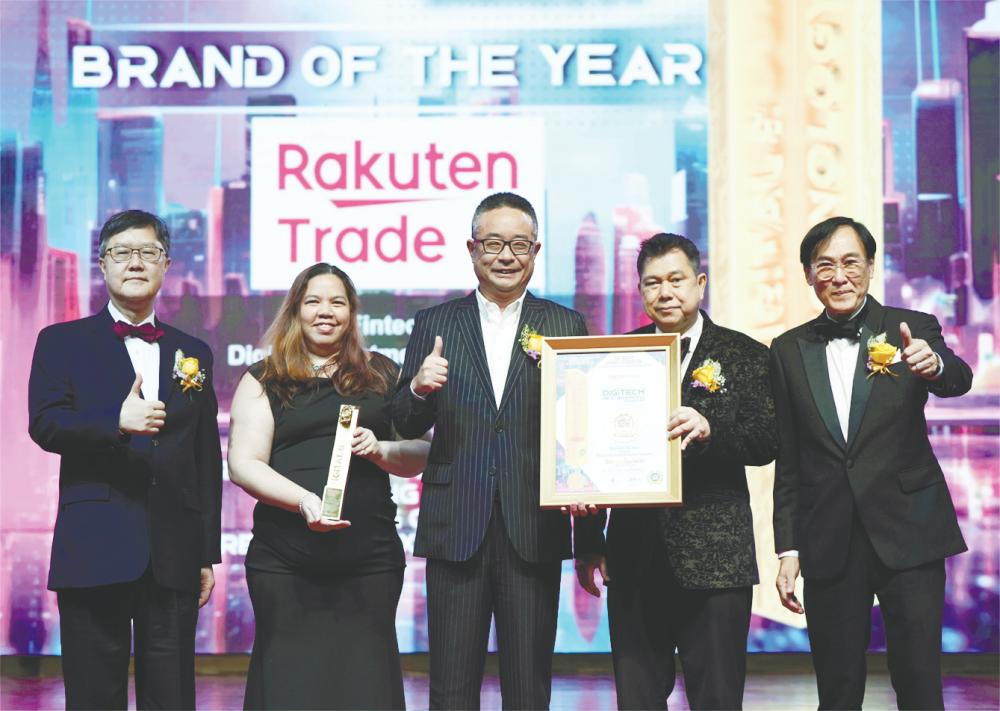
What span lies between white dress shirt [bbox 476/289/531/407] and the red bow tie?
870 millimetres

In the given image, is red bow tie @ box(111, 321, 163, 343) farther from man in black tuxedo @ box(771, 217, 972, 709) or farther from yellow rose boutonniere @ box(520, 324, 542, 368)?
man in black tuxedo @ box(771, 217, 972, 709)

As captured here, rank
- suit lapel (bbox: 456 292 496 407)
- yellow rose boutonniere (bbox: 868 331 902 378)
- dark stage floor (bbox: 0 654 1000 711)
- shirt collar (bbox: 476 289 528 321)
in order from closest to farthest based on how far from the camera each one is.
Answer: yellow rose boutonniere (bbox: 868 331 902 378), suit lapel (bbox: 456 292 496 407), shirt collar (bbox: 476 289 528 321), dark stage floor (bbox: 0 654 1000 711)

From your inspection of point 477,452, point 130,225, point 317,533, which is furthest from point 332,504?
point 130,225

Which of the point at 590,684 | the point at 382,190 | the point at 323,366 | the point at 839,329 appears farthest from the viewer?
the point at 382,190

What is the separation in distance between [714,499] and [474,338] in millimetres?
744

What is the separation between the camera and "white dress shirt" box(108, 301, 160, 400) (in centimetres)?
300

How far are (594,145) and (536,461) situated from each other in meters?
2.80

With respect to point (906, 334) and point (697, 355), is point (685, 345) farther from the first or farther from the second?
point (906, 334)

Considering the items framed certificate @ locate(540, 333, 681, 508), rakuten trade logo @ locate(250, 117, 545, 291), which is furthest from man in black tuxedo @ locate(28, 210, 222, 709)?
rakuten trade logo @ locate(250, 117, 545, 291)

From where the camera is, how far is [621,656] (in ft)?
9.45

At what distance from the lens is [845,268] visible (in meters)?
2.94

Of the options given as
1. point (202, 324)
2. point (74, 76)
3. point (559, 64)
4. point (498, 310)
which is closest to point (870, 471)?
point (498, 310)

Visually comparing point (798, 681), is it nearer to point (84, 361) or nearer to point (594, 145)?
point (594, 145)

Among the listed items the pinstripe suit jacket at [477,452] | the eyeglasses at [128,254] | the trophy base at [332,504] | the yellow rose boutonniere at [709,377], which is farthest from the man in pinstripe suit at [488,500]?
the eyeglasses at [128,254]
